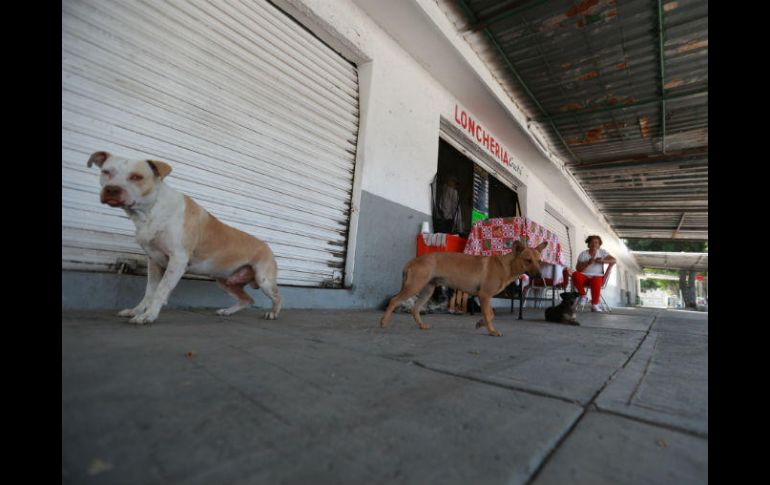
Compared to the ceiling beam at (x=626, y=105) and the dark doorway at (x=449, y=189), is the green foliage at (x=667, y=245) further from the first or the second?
the dark doorway at (x=449, y=189)

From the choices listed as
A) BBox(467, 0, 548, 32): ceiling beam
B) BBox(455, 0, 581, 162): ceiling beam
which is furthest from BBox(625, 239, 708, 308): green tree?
BBox(467, 0, 548, 32): ceiling beam

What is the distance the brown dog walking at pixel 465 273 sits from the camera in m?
3.32

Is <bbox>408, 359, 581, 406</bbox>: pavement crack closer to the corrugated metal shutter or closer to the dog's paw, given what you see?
the dog's paw

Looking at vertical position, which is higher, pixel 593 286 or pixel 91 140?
pixel 91 140

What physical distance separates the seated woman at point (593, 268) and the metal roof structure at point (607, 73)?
351 cm

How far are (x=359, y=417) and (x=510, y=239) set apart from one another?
4977mm

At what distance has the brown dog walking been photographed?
3.32 meters

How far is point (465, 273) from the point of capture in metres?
3.46

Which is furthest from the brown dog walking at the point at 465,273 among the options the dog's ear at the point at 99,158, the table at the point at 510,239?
the dog's ear at the point at 99,158

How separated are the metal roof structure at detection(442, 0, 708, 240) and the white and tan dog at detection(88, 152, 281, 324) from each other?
18.5ft

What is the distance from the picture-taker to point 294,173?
4.57 metres
